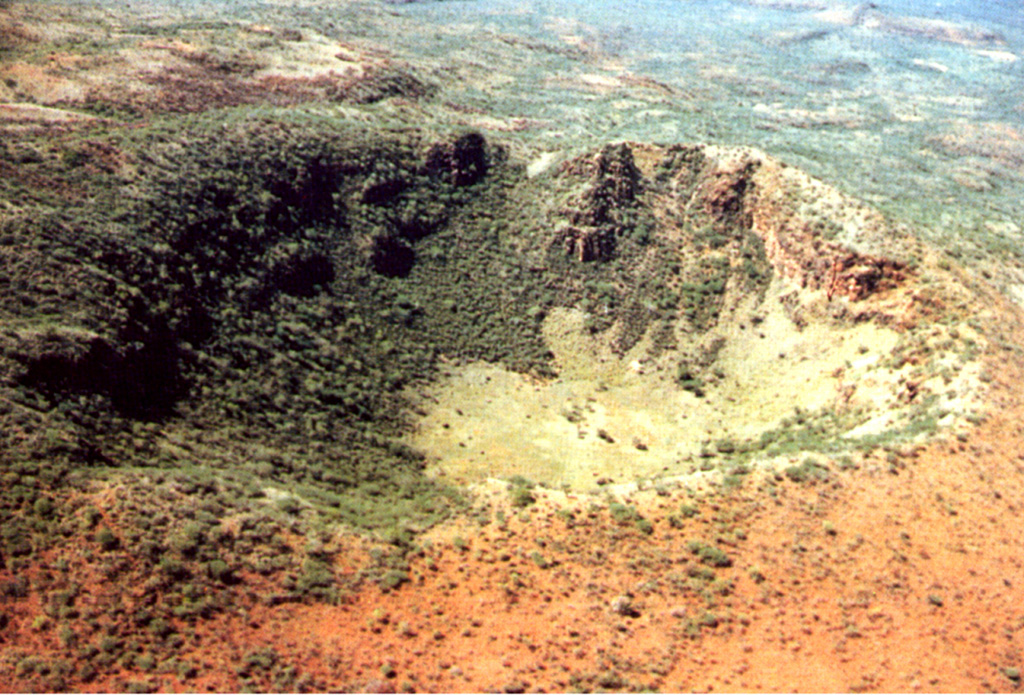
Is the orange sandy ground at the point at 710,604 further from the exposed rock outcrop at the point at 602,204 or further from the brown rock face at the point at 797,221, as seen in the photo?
the exposed rock outcrop at the point at 602,204

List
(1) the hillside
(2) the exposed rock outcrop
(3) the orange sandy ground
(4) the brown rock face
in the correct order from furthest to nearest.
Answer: (2) the exposed rock outcrop → (4) the brown rock face → (1) the hillside → (3) the orange sandy ground

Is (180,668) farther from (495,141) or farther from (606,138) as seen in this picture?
(606,138)

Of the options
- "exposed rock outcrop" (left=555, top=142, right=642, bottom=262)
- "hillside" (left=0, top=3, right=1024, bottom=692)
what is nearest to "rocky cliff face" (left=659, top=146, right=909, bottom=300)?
"hillside" (left=0, top=3, right=1024, bottom=692)

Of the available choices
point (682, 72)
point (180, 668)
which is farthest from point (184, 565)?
point (682, 72)

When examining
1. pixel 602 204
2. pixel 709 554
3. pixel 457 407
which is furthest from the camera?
pixel 602 204

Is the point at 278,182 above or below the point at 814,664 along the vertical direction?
above

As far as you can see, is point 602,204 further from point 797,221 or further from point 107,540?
point 107,540

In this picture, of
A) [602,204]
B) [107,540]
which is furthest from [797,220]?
[107,540]

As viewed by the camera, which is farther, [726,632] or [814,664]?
[726,632]

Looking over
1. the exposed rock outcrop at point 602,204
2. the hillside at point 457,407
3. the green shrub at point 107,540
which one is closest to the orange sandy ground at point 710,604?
the hillside at point 457,407

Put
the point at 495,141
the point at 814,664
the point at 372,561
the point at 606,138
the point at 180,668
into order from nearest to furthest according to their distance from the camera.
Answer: the point at 180,668, the point at 814,664, the point at 372,561, the point at 495,141, the point at 606,138

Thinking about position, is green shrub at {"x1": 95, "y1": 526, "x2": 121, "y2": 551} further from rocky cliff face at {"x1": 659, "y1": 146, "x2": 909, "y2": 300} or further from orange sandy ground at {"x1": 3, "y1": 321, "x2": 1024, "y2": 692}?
rocky cliff face at {"x1": 659, "y1": 146, "x2": 909, "y2": 300}
